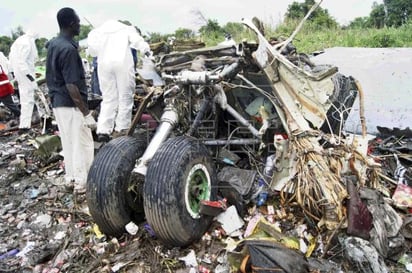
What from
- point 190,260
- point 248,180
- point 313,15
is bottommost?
point 190,260

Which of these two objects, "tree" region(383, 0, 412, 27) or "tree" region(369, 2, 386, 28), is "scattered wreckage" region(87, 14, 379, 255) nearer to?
"tree" region(383, 0, 412, 27)

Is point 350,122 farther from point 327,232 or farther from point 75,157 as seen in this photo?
point 75,157

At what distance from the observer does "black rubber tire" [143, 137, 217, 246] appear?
2.93 m

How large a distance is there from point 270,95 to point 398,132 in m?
1.90

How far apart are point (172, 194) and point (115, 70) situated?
244 cm

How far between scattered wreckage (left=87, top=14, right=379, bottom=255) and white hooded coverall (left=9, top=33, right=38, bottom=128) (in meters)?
4.03

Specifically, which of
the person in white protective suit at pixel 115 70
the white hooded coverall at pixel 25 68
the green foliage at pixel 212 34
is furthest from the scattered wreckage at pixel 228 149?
the green foliage at pixel 212 34

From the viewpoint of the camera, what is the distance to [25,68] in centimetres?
733

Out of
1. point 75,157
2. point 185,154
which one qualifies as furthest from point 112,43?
point 185,154

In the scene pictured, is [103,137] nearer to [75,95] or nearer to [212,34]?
[75,95]

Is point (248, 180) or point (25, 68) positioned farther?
point (25, 68)

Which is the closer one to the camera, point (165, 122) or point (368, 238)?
point (368, 238)

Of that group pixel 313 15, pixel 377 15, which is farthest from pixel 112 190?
pixel 377 15

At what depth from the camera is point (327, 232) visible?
10.3ft
